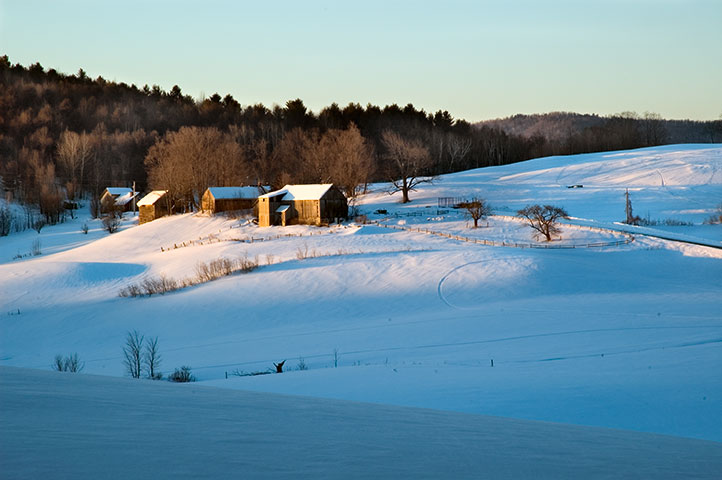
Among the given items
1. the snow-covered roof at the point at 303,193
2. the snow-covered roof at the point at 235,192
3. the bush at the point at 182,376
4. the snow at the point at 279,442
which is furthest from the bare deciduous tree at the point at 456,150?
the snow at the point at 279,442

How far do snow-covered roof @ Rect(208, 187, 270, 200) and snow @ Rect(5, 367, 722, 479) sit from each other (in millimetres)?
66397

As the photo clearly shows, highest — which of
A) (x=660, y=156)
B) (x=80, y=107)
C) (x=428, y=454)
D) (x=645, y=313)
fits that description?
(x=80, y=107)

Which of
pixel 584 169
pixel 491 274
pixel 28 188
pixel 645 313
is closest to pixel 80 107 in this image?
pixel 28 188

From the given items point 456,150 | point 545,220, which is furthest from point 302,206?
point 456,150

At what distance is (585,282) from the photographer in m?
37.8

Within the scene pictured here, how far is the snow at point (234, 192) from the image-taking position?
7281 cm

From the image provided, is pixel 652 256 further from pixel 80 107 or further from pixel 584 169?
pixel 80 107

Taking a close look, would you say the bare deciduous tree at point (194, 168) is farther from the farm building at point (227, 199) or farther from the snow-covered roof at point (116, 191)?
the snow-covered roof at point (116, 191)

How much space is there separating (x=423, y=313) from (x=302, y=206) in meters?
34.8

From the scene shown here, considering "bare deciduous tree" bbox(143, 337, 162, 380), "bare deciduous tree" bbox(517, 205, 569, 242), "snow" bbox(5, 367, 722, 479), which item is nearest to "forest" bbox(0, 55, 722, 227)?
"bare deciduous tree" bbox(517, 205, 569, 242)

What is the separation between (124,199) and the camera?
9656cm

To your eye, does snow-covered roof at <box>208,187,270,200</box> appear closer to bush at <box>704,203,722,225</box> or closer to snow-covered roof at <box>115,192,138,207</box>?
snow-covered roof at <box>115,192,138,207</box>

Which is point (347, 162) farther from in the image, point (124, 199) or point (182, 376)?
point (182, 376)

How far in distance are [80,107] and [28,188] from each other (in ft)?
168
